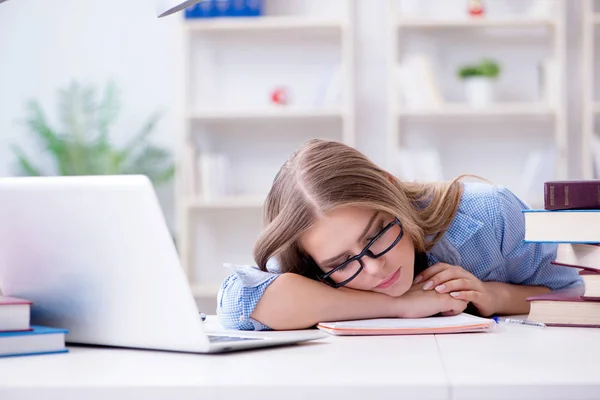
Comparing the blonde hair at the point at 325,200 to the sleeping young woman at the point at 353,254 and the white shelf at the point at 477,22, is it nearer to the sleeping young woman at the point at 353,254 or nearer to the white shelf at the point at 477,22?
the sleeping young woman at the point at 353,254

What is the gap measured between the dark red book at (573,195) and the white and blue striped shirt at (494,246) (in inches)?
15.5

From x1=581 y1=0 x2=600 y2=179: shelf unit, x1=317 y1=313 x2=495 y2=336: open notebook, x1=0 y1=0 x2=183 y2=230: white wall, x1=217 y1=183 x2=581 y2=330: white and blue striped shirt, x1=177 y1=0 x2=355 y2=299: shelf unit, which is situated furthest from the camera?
x1=0 y1=0 x2=183 y2=230: white wall

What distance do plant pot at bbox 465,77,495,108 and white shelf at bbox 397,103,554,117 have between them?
0.04 metres

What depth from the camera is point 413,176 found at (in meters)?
3.77

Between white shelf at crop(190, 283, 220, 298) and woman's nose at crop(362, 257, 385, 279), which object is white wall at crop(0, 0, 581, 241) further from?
woman's nose at crop(362, 257, 385, 279)

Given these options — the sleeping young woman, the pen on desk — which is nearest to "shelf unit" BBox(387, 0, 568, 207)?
the sleeping young woman

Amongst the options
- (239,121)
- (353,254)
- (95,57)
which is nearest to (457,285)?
(353,254)

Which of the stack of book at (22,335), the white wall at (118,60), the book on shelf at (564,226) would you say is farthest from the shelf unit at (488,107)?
the stack of book at (22,335)

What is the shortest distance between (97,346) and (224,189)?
9.61 ft

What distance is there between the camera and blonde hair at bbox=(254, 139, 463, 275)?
1.38 metres

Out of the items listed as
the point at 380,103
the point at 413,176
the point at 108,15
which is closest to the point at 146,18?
the point at 108,15

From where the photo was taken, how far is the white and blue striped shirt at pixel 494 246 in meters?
1.60

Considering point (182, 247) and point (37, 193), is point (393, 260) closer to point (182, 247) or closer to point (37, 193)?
point (37, 193)

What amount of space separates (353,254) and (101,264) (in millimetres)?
509
